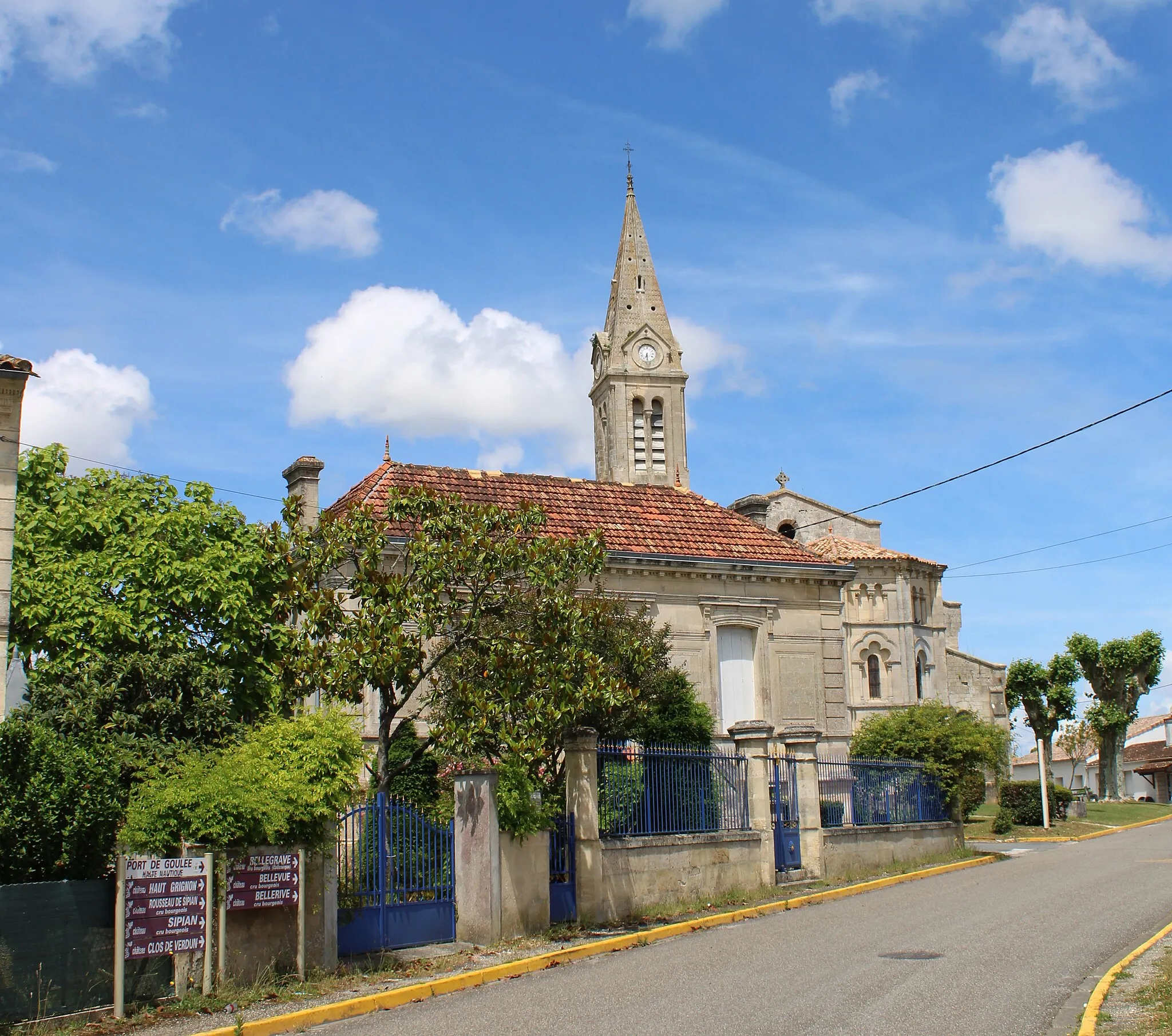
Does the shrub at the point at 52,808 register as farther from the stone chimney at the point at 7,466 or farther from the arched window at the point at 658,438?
the arched window at the point at 658,438

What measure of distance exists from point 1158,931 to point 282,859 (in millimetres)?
10250

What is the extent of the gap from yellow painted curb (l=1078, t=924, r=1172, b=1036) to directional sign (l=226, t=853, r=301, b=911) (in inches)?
288

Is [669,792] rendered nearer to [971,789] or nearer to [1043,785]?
[971,789]

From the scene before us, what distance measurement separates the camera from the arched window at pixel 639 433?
158 feet

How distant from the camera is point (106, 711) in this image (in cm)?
1415

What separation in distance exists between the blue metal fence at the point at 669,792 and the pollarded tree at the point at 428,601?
6.21ft

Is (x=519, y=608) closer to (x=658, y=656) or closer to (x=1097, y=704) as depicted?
(x=658, y=656)

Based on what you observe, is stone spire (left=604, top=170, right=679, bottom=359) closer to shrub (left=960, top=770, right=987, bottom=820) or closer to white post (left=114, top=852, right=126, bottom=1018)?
shrub (left=960, top=770, right=987, bottom=820)

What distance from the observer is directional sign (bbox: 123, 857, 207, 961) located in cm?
1073

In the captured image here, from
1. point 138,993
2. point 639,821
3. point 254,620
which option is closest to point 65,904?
point 138,993

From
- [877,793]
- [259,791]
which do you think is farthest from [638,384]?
[259,791]

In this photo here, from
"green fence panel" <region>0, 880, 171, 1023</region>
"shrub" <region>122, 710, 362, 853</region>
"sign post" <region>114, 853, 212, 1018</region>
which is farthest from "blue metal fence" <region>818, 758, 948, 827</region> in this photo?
"green fence panel" <region>0, 880, 171, 1023</region>

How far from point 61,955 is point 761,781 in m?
11.9

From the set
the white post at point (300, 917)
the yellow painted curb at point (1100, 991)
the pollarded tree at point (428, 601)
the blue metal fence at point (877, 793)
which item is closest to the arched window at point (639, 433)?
the blue metal fence at point (877, 793)
